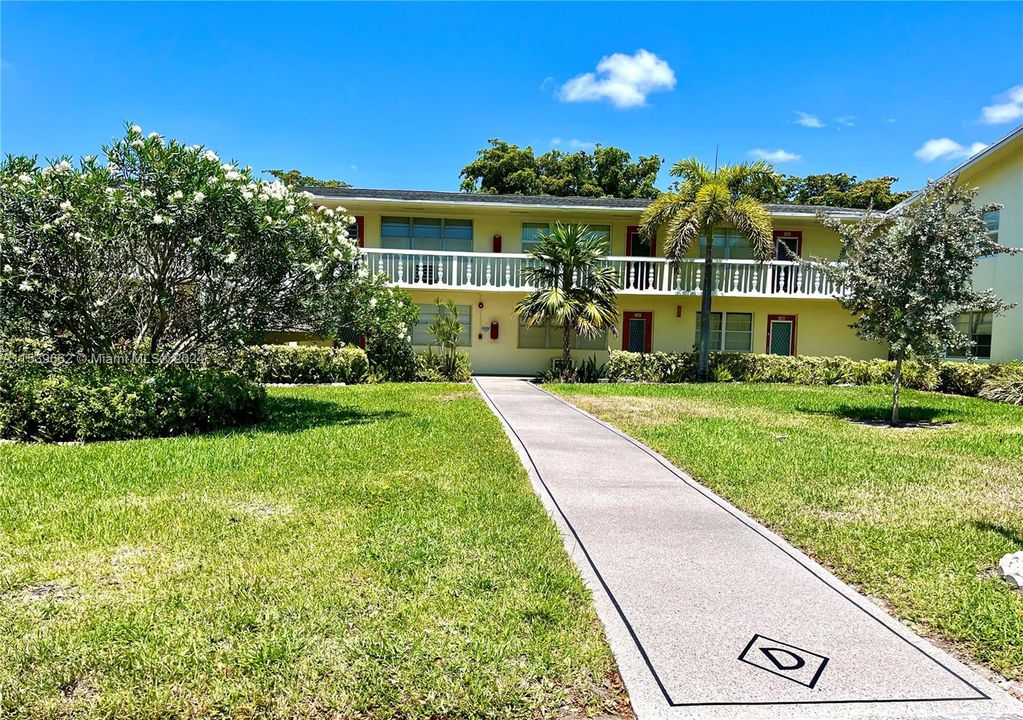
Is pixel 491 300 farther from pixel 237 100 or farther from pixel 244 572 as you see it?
pixel 244 572

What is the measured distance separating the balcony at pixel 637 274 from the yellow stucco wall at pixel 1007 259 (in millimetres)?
3933

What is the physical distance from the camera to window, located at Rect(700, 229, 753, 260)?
2095 centimetres

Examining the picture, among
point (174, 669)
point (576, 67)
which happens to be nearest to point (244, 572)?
point (174, 669)

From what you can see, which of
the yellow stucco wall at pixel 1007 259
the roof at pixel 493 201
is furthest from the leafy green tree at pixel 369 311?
the yellow stucco wall at pixel 1007 259

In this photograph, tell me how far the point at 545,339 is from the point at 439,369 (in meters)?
4.44

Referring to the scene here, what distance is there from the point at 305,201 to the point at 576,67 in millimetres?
13979

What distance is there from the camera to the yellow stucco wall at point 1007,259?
15844 mm

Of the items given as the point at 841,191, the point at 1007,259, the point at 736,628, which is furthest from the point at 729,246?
the point at 841,191

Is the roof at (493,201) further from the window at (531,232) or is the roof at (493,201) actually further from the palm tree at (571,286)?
the palm tree at (571,286)

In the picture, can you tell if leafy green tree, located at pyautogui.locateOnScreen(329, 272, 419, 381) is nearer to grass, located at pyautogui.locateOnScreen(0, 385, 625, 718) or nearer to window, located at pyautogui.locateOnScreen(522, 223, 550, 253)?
grass, located at pyautogui.locateOnScreen(0, 385, 625, 718)

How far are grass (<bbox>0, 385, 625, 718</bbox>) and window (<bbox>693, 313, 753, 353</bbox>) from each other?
1607 cm

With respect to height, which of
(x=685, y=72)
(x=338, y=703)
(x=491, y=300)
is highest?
(x=685, y=72)

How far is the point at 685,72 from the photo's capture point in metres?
17.1

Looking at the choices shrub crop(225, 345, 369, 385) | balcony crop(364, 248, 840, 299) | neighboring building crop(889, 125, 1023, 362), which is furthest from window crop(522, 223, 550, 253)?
neighboring building crop(889, 125, 1023, 362)
